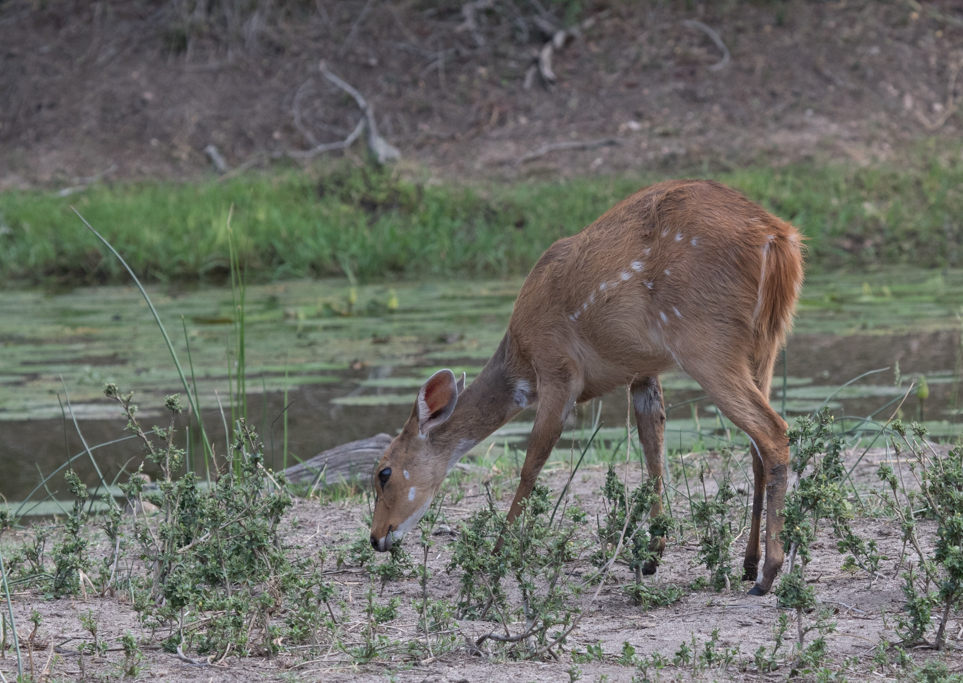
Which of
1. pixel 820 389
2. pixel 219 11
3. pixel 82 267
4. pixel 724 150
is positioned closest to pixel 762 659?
pixel 820 389

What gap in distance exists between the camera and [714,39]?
17562 millimetres

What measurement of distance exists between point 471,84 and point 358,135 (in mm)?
2420

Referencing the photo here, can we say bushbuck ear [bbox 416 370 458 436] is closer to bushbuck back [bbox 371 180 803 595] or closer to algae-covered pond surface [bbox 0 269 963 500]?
bushbuck back [bbox 371 180 803 595]

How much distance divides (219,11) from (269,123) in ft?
11.1

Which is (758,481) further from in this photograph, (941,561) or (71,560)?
(71,560)

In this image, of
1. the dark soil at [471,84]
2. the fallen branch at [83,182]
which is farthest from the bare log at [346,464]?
the fallen branch at [83,182]

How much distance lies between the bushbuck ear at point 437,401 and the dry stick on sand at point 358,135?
966cm

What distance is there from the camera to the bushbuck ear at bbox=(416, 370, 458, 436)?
446 cm

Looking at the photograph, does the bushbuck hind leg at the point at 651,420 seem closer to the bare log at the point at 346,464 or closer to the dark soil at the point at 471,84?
the bare log at the point at 346,464

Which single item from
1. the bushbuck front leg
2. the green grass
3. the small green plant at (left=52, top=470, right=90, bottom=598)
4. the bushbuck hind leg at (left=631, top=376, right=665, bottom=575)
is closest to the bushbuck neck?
the bushbuck front leg

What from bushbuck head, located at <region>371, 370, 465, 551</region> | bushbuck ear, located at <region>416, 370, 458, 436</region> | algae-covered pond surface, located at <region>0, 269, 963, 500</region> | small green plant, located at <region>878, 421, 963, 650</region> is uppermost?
small green plant, located at <region>878, 421, 963, 650</region>

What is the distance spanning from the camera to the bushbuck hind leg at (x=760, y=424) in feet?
11.9

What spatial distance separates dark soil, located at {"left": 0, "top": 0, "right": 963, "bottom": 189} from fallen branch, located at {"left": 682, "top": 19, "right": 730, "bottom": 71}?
107mm

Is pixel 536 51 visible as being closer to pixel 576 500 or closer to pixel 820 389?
pixel 820 389
